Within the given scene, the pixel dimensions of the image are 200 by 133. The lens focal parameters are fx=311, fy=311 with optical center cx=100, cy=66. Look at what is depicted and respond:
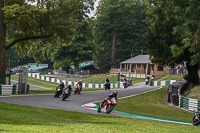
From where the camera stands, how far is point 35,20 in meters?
30.2

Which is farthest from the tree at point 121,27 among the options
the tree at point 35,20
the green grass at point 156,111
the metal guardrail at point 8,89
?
the metal guardrail at point 8,89

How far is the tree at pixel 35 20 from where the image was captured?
2834 cm

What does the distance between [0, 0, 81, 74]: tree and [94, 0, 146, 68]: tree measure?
4631 centimetres

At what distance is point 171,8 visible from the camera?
22.7 m

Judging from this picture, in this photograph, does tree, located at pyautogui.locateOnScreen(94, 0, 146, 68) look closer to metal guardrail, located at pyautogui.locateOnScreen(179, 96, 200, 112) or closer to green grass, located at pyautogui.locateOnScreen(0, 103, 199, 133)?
metal guardrail, located at pyautogui.locateOnScreen(179, 96, 200, 112)

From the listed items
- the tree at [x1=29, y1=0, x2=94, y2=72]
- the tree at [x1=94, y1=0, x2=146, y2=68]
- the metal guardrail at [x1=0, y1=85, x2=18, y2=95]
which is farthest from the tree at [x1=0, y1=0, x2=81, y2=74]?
the tree at [x1=94, y1=0, x2=146, y2=68]

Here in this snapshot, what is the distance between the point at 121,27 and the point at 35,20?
54.1m

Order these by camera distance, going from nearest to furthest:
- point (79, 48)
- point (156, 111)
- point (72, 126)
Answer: point (72, 126), point (156, 111), point (79, 48)

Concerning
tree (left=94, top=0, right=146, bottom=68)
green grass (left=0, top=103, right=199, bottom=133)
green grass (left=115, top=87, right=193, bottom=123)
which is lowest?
green grass (left=115, top=87, right=193, bottom=123)

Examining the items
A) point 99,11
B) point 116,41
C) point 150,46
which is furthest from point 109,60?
point 150,46

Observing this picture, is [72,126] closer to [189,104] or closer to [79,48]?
[189,104]

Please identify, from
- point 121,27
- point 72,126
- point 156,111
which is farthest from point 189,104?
point 121,27

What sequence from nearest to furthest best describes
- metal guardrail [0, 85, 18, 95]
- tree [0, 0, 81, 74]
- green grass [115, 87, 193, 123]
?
green grass [115, 87, 193, 123] < metal guardrail [0, 85, 18, 95] < tree [0, 0, 81, 74]

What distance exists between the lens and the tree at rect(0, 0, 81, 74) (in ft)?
93.0
